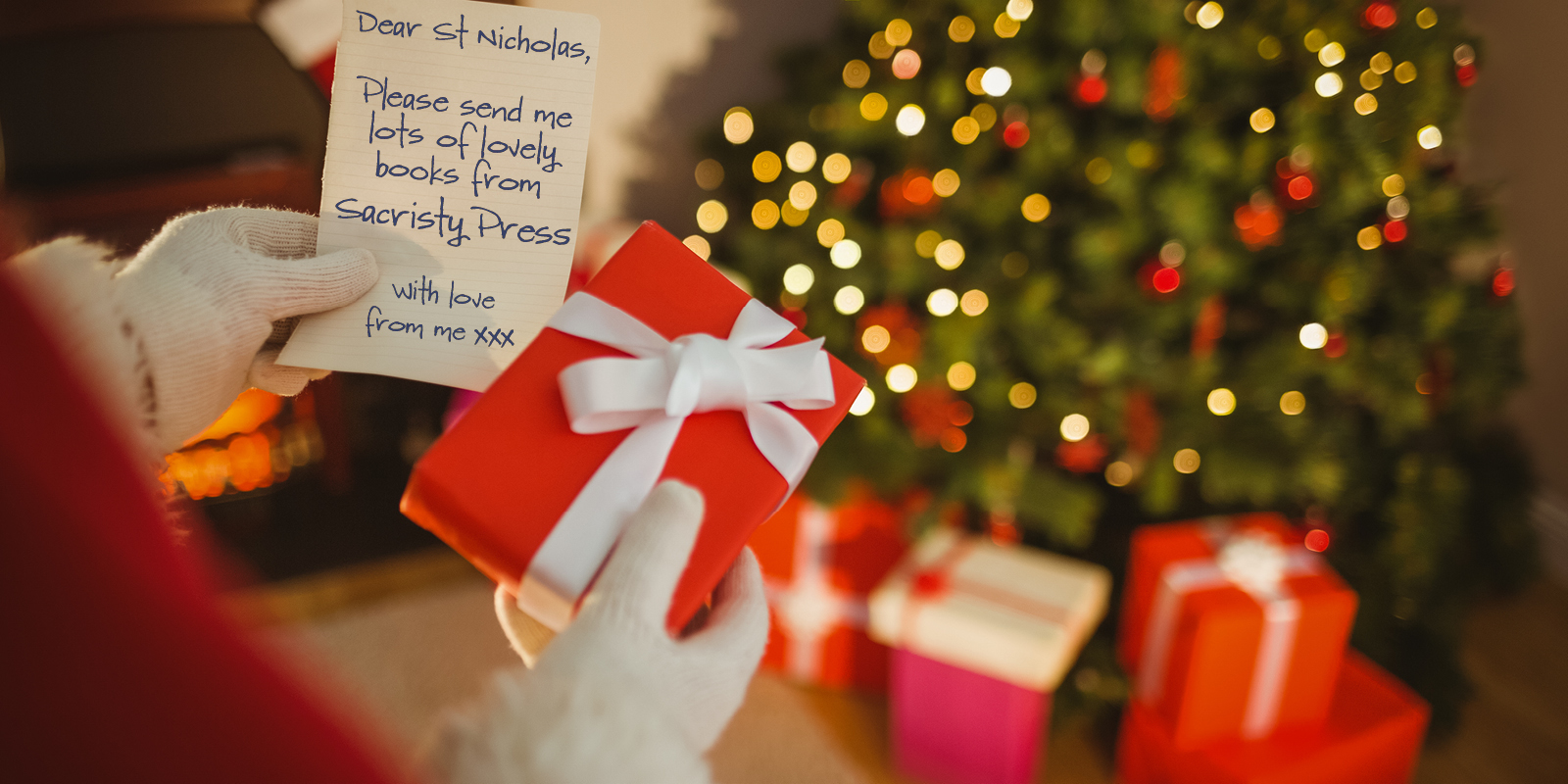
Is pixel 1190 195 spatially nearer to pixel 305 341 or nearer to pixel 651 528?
pixel 651 528

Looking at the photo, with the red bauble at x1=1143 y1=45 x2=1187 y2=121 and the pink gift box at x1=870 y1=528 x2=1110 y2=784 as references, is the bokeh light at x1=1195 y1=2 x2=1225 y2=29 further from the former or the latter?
the pink gift box at x1=870 y1=528 x2=1110 y2=784

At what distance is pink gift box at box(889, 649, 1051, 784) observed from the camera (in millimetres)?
1167

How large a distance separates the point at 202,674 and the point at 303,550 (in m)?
1.77

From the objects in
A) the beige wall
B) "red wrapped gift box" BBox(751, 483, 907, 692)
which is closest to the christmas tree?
"red wrapped gift box" BBox(751, 483, 907, 692)

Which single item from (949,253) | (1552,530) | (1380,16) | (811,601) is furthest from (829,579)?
(1552,530)

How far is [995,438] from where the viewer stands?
4.22 ft

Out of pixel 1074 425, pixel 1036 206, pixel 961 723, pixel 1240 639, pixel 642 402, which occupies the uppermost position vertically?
pixel 1036 206

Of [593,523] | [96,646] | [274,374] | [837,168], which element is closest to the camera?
[96,646]

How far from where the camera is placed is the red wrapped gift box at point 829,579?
134cm

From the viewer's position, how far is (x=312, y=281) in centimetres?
58

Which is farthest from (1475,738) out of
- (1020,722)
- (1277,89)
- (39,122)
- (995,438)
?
(39,122)

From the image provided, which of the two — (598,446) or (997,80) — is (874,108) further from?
(598,446)

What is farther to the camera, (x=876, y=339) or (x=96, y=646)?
(x=876, y=339)

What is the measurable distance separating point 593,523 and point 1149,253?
110 cm
